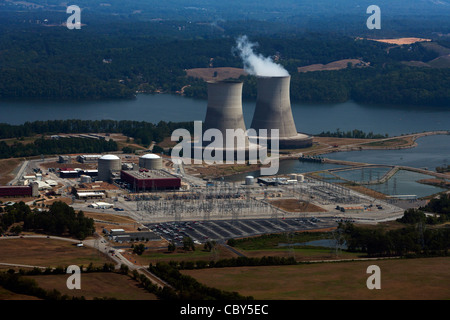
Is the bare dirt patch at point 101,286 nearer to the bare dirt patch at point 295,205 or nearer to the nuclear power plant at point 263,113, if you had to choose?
the bare dirt patch at point 295,205

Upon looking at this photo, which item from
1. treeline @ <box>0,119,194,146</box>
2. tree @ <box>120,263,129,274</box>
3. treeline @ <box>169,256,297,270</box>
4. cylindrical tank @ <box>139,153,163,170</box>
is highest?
treeline @ <box>0,119,194,146</box>

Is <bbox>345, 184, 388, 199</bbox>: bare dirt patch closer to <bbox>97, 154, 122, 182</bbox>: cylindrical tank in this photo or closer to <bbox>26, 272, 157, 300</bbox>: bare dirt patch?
<bbox>97, 154, 122, 182</bbox>: cylindrical tank

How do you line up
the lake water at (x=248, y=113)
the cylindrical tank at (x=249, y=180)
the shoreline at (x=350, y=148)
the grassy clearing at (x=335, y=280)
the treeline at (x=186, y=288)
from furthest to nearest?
the lake water at (x=248, y=113)
the shoreline at (x=350, y=148)
the cylindrical tank at (x=249, y=180)
the grassy clearing at (x=335, y=280)
the treeline at (x=186, y=288)

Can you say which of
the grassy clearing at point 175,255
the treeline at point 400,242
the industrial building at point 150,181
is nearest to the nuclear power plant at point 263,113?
the industrial building at point 150,181

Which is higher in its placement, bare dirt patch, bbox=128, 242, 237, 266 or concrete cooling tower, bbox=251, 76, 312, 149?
concrete cooling tower, bbox=251, 76, 312, 149

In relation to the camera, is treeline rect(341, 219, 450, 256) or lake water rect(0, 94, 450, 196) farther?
lake water rect(0, 94, 450, 196)

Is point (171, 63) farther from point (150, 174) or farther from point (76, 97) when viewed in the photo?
point (150, 174)

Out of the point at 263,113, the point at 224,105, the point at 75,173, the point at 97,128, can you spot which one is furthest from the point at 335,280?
the point at 97,128

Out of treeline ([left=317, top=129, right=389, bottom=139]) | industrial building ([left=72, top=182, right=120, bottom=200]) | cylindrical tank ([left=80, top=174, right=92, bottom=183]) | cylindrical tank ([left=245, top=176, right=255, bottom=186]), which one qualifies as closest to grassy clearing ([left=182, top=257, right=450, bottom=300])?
industrial building ([left=72, top=182, right=120, bottom=200])
